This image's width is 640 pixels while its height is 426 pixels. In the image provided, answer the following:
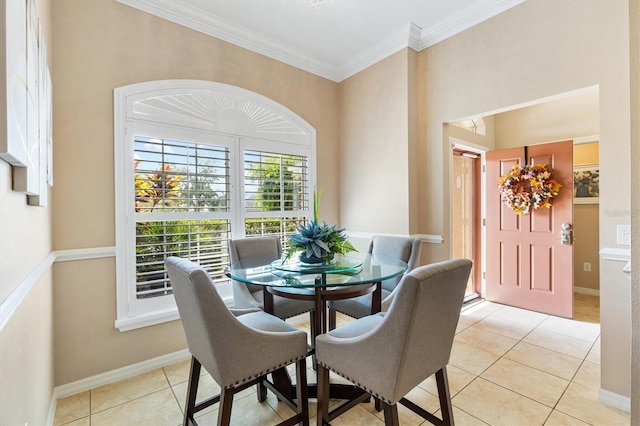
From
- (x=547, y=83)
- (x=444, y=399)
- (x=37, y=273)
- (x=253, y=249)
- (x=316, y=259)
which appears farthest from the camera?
(x=253, y=249)

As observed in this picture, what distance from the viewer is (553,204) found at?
11.3 feet

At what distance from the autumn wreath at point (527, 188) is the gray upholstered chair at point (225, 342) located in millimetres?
3384

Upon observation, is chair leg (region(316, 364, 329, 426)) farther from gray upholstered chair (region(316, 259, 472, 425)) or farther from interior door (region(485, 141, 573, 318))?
interior door (region(485, 141, 573, 318))

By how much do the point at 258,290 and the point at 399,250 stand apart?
1254 mm

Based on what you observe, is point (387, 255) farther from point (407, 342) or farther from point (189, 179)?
point (189, 179)

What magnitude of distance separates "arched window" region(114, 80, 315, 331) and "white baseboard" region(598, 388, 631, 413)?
112 inches

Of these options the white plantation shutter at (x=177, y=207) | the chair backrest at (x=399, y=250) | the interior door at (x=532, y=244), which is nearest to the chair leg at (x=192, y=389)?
the white plantation shutter at (x=177, y=207)

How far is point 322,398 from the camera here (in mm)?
1511

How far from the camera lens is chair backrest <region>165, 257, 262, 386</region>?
129 centimetres

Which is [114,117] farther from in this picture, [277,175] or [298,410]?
[298,410]

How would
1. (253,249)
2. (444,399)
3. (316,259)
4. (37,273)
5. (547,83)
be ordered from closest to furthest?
(37,273) → (444,399) → (316,259) → (547,83) → (253,249)

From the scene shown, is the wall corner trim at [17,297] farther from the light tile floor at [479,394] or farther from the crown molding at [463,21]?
the crown molding at [463,21]

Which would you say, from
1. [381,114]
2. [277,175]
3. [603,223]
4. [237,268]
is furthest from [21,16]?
[603,223]

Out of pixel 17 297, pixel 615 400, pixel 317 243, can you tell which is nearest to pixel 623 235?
pixel 615 400
